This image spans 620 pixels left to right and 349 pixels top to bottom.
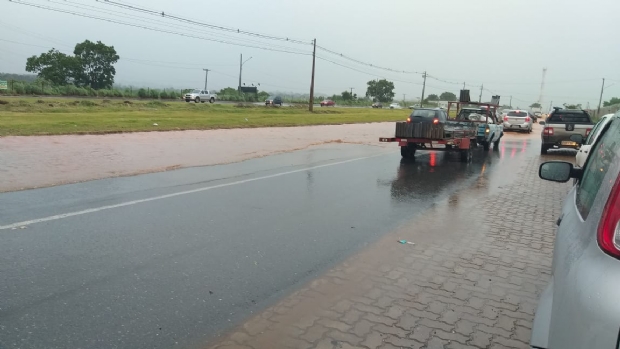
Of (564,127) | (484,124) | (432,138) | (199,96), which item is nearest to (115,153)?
(432,138)

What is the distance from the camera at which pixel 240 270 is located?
5.06m

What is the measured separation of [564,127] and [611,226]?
18.7 metres

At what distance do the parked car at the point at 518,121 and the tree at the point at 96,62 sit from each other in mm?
81730

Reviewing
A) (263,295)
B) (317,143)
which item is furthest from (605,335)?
(317,143)

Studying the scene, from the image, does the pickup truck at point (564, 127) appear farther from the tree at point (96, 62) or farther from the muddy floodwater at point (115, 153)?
the tree at point (96, 62)

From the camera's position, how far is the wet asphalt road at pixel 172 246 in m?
3.84

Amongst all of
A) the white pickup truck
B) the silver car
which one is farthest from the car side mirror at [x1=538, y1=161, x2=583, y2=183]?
the white pickup truck

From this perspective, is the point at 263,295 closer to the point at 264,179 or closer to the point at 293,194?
the point at 293,194

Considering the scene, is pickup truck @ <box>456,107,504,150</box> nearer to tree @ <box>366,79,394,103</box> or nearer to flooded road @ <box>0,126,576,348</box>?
flooded road @ <box>0,126,576,348</box>

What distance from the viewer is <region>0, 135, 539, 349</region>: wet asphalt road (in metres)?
3.84

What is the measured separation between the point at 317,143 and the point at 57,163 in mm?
10857

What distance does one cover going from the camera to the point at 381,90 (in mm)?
149875

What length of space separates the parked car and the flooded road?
86.5ft

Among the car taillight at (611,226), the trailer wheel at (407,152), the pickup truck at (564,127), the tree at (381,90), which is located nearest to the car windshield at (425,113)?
the trailer wheel at (407,152)
